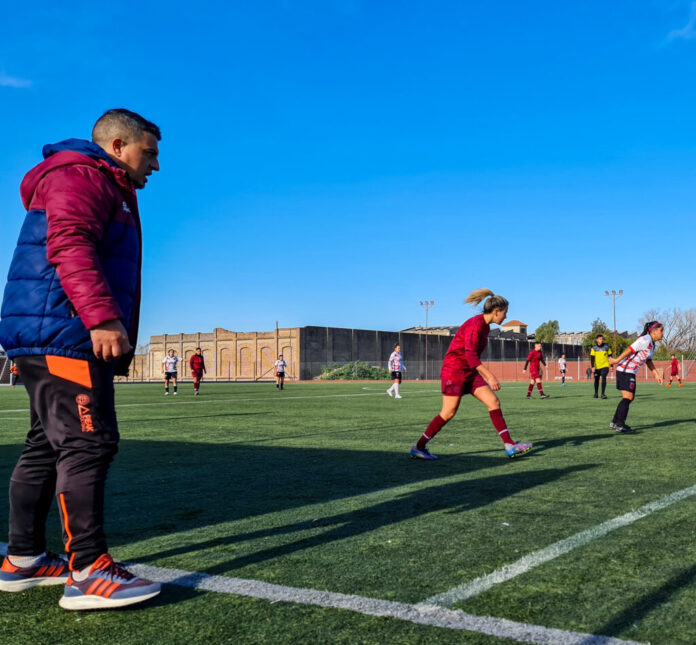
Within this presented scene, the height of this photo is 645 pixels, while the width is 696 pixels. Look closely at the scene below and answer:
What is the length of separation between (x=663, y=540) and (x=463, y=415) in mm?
10592

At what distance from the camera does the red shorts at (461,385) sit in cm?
767

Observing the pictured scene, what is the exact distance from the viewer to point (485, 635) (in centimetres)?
246

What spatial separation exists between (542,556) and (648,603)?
73cm

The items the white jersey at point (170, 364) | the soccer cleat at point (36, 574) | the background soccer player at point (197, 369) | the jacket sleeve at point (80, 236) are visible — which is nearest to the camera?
the jacket sleeve at point (80, 236)

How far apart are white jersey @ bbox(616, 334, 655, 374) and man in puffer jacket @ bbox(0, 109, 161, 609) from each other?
356 inches

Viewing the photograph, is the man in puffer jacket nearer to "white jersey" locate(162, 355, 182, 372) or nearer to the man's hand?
the man's hand

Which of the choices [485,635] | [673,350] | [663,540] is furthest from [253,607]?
[673,350]

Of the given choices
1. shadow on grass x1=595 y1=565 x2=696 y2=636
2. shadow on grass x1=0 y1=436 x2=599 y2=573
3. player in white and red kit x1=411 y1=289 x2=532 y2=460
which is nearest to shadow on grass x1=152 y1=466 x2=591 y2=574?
shadow on grass x1=0 y1=436 x2=599 y2=573

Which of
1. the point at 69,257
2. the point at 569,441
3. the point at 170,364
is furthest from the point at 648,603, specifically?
the point at 170,364

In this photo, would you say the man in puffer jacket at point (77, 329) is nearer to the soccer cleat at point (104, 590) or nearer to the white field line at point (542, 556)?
the soccer cleat at point (104, 590)

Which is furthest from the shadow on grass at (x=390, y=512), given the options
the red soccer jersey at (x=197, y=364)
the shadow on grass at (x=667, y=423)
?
the red soccer jersey at (x=197, y=364)

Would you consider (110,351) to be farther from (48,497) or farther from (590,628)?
(590,628)

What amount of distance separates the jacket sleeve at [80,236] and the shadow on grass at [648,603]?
86.2 inches

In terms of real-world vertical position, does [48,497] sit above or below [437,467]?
above
